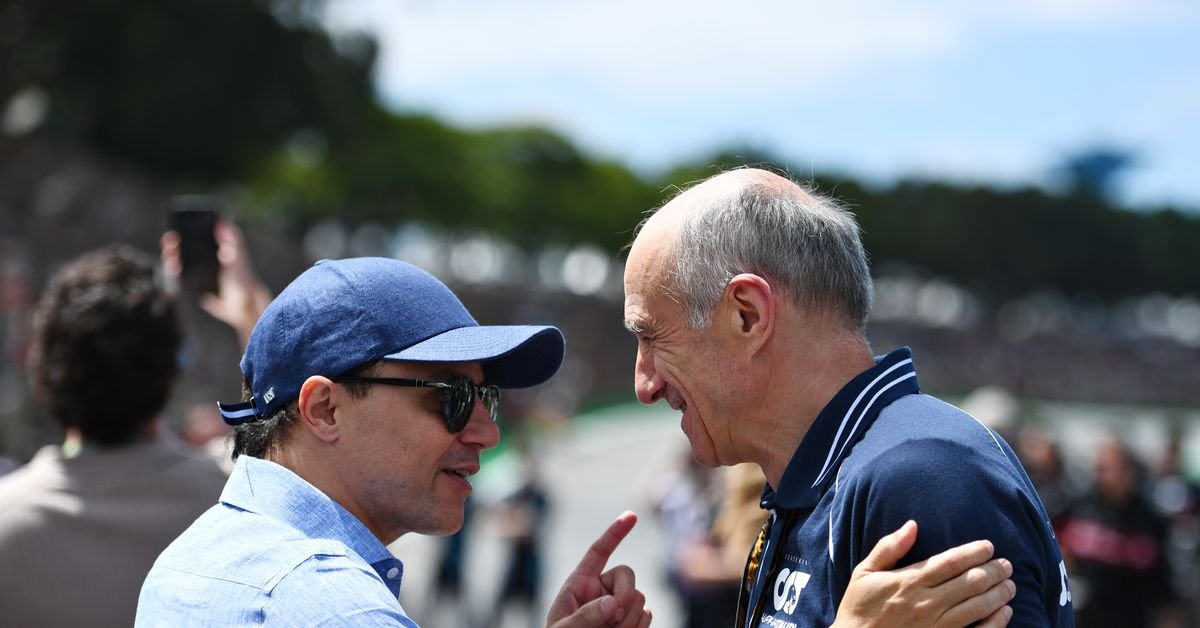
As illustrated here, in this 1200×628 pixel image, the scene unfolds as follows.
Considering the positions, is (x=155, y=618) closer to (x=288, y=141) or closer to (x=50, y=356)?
(x=50, y=356)

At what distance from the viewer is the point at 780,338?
7.31 ft

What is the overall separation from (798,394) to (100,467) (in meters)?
1.73

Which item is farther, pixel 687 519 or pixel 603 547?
pixel 687 519

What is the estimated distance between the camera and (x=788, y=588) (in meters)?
2.13

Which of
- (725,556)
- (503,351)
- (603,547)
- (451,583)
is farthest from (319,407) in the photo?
(451,583)

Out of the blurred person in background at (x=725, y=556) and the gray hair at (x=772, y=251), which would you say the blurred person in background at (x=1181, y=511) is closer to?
the blurred person in background at (x=725, y=556)

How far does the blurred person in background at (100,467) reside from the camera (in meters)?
2.79

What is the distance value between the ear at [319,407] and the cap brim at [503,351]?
4.8 inches

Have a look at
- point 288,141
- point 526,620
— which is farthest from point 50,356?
point 288,141

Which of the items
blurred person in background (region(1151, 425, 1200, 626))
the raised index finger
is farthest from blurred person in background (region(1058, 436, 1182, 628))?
the raised index finger

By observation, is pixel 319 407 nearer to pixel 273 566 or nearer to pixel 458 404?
pixel 458 404

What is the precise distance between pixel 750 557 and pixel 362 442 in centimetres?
79

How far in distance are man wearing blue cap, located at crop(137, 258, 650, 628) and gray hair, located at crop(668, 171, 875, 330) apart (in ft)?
1.18

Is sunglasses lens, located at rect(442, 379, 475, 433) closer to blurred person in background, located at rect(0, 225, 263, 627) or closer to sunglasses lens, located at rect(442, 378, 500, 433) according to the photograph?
sunglasses lens, located at rect(442, 378, 500, 433)
